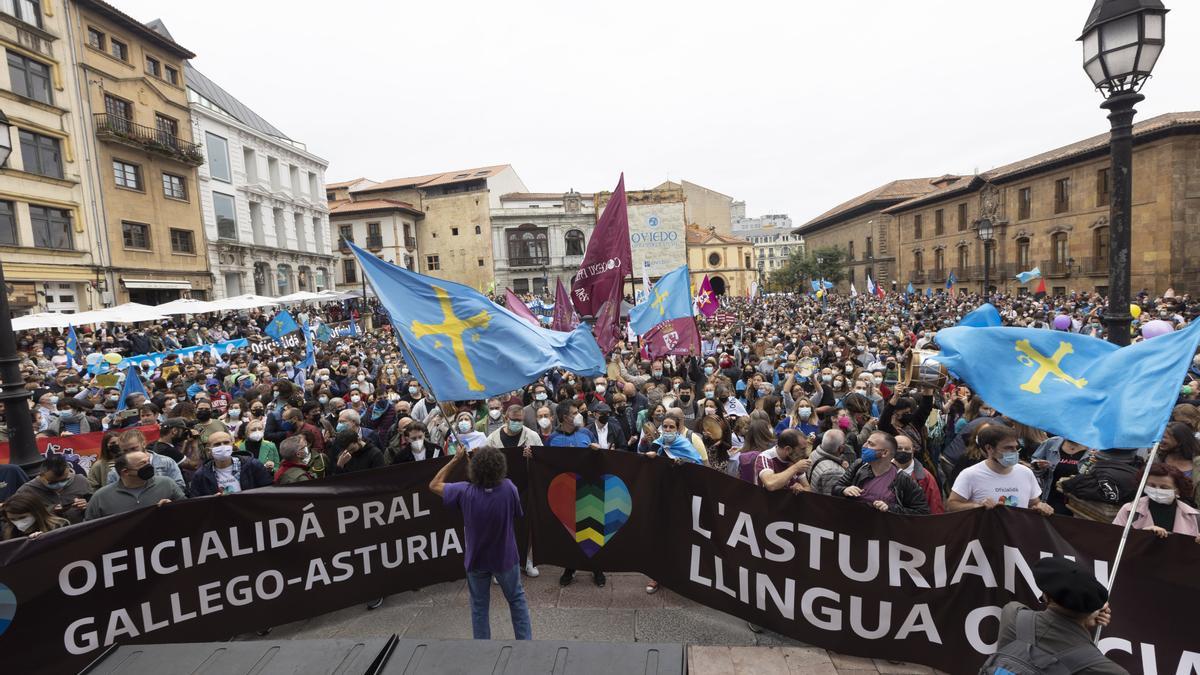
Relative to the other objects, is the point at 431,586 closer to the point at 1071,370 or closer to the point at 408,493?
the point at 408,493

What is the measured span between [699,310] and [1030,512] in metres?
15.4

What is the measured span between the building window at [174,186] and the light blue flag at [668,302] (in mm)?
31248

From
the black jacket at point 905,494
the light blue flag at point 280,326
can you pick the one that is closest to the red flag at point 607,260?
the black jacket at point 905,494

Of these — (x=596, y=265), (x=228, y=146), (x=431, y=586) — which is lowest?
(x=431, y=586)

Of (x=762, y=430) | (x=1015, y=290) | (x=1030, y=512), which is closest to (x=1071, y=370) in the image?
(x=1030, y=512)

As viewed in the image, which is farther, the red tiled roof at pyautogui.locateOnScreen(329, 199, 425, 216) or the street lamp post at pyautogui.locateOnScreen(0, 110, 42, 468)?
the red tiled roof at pyautogui.locateOnScreen(329, 199, 425, 216)

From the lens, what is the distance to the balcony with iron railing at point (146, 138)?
27.2 meters

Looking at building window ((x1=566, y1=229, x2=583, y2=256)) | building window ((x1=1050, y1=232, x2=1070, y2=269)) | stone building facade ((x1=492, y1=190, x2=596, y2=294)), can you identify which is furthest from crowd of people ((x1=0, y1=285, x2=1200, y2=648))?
building window ((x1=566, y1=229, x2=583, y2=256))

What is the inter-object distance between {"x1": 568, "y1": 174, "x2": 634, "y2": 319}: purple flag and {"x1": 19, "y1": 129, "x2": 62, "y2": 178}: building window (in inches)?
1092

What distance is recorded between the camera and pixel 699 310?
18969mm

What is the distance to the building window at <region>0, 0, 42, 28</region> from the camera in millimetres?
23469

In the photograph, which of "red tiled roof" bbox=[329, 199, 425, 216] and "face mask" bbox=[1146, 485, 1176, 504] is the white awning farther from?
"face mask" bbox=[1146, 485, 1176, 504]

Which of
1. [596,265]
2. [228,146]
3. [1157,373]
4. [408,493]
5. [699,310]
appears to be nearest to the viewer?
[1157,373]

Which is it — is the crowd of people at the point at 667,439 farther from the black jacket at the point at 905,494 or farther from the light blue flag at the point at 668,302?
the light blue flag at the point at 668,302
